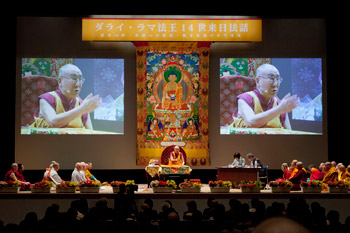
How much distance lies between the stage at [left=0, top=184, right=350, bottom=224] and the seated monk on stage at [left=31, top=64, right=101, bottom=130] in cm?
375

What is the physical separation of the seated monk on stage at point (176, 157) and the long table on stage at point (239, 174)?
1422 millimetres

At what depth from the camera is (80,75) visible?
38.8 ft

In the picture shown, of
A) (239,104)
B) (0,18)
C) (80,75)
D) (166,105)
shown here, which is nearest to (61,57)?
(80,75)

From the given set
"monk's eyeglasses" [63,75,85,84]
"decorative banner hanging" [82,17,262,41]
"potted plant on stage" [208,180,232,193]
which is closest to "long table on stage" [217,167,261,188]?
"potted plant on stage" [208,180,232,193]

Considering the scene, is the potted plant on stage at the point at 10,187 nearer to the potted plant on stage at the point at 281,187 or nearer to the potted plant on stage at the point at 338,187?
the potted plant on stage at the point at 281,187

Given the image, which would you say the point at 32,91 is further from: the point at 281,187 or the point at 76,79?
the point at 281,187

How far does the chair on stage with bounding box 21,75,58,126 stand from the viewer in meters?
11.7

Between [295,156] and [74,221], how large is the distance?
355 inches

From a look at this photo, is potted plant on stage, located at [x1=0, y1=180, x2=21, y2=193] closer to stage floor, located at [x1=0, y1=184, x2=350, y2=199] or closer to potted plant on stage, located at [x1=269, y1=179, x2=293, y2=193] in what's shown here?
stage floor, located at [x1=0, y1=184, x2=350, y2=199]

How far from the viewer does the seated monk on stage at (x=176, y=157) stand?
36.1 ft

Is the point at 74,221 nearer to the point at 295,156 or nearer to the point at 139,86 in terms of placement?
the point at 139,86

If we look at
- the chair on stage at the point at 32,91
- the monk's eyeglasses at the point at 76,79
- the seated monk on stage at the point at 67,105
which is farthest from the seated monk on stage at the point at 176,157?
the chair on stage at the point at 32,91

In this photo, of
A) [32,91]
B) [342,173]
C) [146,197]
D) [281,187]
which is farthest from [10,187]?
[342,173]

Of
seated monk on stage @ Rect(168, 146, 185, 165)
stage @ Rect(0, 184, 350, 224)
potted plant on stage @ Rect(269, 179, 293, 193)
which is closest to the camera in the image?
stage @ Rect(0, 184, 350, 224)
